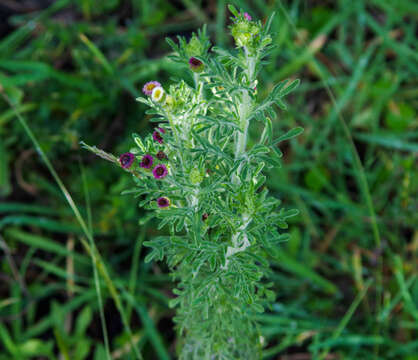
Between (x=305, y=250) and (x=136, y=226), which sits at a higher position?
(x=136, y=226)

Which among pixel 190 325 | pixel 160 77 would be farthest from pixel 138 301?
pixel 160 77

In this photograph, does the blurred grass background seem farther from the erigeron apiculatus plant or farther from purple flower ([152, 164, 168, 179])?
purple flower ([152, 164, 168, 179])

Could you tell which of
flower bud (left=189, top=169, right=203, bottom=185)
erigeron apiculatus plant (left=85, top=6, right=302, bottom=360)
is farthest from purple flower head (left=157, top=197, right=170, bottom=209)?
flower bud (left=189, top=169, right=203, bottom=185)

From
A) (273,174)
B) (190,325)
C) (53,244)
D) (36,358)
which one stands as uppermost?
(190,325)

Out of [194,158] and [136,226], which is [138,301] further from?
[194,158]

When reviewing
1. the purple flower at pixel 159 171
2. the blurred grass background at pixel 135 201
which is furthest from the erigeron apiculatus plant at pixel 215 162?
the blurred grass background at pixel 135 201

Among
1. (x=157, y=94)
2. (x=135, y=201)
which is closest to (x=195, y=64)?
(x=157, y=94)

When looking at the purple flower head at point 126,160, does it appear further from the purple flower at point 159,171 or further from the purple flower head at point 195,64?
the purple flower head at point 195,64
